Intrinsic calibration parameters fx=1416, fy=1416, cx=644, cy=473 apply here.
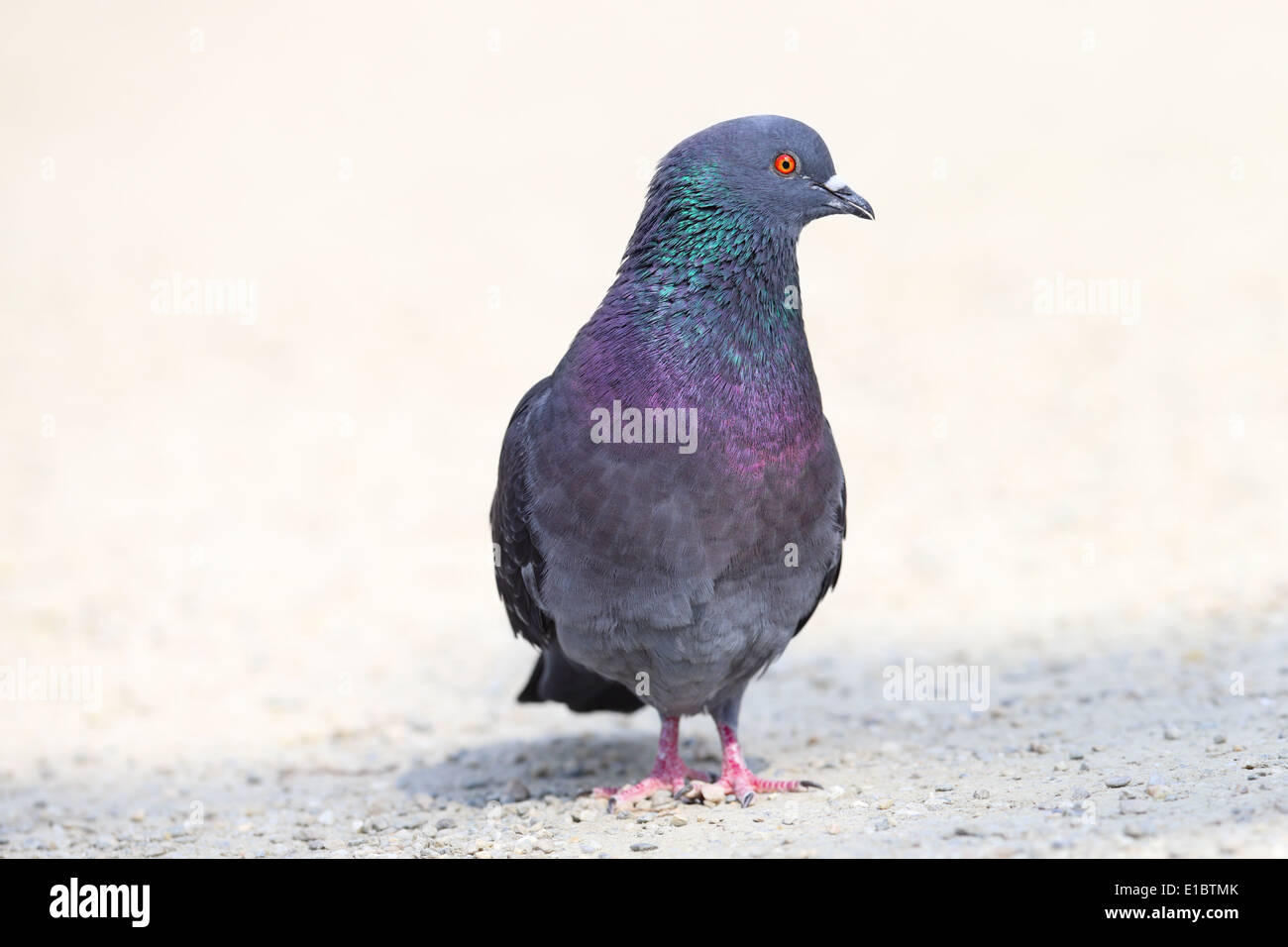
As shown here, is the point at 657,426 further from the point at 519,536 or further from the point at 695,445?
the point at 519,536

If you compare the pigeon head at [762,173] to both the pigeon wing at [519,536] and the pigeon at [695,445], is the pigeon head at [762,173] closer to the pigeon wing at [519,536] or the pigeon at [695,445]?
the pigeon at [695,445]

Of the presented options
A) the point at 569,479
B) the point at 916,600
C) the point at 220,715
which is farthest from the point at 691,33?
the point at 569,479

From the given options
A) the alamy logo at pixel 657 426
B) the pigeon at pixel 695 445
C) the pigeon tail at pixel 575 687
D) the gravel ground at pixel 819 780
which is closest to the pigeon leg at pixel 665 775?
the gravel ground at pixel 819 780

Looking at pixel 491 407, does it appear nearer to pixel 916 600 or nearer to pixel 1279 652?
pixel 916 600

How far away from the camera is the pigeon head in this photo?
6340 mm

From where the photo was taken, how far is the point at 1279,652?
8.34 metres

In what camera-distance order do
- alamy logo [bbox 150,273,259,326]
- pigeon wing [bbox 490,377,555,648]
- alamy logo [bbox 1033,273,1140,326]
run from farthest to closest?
alamy logo [bbox 150,273,259,326]
alamy logo [bbox 1033,273,1140,326]
pigeon wing [bbox 490,377,555,648]

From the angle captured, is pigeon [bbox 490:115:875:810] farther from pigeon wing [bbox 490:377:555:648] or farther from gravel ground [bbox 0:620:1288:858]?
gravel ground [bbox 0:620:1288:858]

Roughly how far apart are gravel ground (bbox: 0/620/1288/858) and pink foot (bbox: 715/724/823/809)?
0.50 feet

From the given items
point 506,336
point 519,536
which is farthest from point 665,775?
point 506,336

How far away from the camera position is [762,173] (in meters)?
6.38

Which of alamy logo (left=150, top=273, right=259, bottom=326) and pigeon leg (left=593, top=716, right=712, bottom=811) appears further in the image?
alamy logo (left=150, top=273, right=259, bottom=326)

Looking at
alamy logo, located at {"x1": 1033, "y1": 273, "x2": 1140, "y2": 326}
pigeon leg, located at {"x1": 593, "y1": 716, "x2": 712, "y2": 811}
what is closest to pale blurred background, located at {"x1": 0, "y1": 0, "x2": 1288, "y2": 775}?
alamy logo, located at {"x1": 1033, "y1": 273, "x2": 1140, "y2": 326}

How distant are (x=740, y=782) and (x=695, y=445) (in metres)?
1.91
